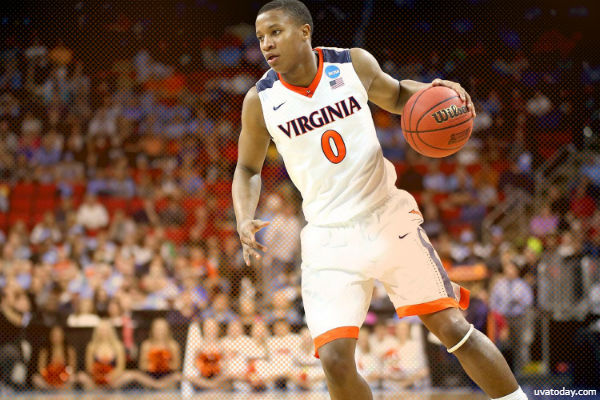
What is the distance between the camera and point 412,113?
9.39 ft

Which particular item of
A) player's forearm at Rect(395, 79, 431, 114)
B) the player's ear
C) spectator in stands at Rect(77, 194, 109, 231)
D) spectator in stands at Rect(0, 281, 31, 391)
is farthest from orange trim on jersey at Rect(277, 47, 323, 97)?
spectator in stands at Rect(77, 194, 109, 231)

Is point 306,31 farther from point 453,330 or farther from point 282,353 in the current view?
point 282,353

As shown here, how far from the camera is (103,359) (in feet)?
19.6

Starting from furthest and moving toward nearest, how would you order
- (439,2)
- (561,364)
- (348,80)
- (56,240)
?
(56,240)
(439,2)
(561,364)
(348,80)

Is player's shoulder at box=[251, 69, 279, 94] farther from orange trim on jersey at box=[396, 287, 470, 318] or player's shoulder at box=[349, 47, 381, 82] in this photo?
orange trim on jersey at box=[396, 287, 470, 318]

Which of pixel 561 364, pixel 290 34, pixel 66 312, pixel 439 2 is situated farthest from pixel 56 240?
pixel 290 34

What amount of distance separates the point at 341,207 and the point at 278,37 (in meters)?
0.66

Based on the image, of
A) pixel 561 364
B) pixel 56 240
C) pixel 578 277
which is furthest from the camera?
pixel 56 240

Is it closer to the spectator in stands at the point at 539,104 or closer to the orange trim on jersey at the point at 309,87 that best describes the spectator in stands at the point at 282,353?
the spectator in stands at the point at 539,104

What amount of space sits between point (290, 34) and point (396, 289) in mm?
1004

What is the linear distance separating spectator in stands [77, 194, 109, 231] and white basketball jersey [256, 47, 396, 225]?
5.17m

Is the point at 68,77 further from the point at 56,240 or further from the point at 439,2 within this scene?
the point at 439,2

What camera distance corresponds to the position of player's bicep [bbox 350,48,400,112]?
2834mm
